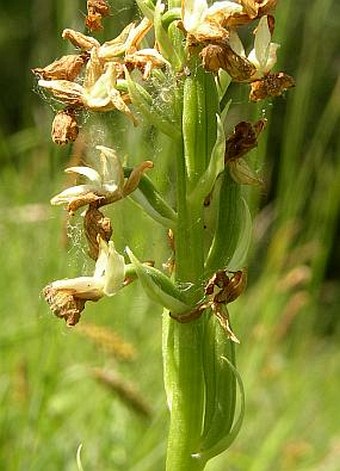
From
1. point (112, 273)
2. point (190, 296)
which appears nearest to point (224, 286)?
point (190, 296)

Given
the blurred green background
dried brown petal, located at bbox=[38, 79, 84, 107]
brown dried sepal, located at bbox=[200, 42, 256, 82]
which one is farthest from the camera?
the blurred green background

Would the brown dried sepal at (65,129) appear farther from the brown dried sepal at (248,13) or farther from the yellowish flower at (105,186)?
the brown dried sepal at (248,13)

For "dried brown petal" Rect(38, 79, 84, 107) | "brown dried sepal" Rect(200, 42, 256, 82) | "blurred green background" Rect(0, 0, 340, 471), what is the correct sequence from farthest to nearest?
"blurred green background" Rect(0, 0, 340, 471)
"dried brown petal" Rect(38, 79, 84, 107)
"brown dried sepal" Rect(200, 42, 256, 82)

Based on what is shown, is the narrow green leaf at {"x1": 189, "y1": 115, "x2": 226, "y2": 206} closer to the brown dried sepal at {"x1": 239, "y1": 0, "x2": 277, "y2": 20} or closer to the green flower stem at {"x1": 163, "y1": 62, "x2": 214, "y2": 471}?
the green flower stem at {"x1": 163, "y1": 62, "x2": 214, "y2": 471}

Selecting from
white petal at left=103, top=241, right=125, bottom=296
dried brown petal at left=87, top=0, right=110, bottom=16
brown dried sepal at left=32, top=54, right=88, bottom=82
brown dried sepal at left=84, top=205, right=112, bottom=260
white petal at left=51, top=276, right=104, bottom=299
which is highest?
dried brown petal at left=87, top=0, right=110, bottom=16

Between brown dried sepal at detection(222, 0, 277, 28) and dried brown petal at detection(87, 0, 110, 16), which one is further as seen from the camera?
dried brown petal at detection(87, 0, 110, 16)

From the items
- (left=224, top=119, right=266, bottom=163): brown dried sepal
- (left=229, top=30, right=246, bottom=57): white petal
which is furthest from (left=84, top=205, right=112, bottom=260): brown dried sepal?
(left=229, top=30, right=246, bottom=57): white petal

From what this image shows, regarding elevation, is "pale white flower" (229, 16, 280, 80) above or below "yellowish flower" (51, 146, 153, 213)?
above

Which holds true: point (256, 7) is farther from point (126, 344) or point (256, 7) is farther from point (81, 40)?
point (126, 344)
